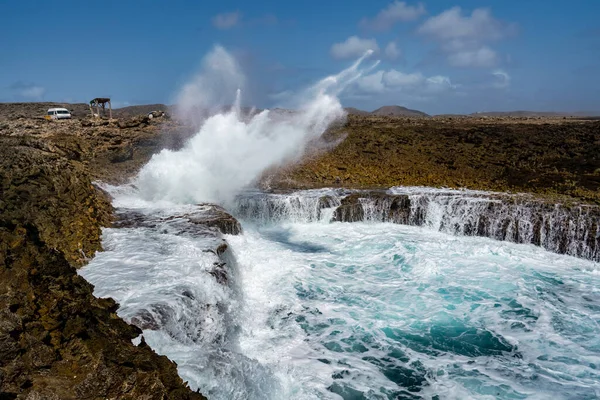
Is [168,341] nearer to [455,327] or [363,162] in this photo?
[455,327]

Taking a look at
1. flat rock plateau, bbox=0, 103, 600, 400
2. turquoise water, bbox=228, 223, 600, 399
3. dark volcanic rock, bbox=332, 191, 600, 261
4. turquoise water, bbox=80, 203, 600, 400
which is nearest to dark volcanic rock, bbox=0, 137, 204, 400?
flat rock plateau, bbox=0, 103, 600, 400

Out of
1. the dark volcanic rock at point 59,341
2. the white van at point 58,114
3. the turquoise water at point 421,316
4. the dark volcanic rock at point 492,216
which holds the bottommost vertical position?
the turquoise water at point 421,316

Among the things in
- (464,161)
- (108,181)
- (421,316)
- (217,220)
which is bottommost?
(421,316)

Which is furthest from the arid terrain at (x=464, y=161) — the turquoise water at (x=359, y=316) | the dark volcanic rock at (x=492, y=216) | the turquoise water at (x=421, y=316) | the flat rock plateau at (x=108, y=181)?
the turquoise water at (x=359, y=316)

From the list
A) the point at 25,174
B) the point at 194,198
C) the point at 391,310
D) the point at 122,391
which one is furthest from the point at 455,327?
the point at 194,198

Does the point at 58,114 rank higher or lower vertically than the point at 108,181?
higher

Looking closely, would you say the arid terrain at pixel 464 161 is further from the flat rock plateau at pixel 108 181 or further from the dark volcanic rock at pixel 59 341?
the dark volcanic rock at pixel 59 341

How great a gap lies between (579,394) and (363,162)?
1550cm

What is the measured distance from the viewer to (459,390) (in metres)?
6.01

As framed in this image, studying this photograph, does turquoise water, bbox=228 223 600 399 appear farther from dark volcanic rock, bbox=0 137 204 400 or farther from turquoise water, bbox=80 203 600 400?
dark volcanic rock, bbox=0 137 204 400

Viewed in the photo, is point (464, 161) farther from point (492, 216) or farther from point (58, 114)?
point (58, 114)

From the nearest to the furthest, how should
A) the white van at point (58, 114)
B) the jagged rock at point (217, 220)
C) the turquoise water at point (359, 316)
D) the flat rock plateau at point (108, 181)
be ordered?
the flat rock plateau at point (108, 181)
the turquoise water at point (359, 316)
the jagged rock at point (217, 220)
the white van at point (58, 114)

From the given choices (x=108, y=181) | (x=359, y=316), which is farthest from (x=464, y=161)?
(x=108, y=181)

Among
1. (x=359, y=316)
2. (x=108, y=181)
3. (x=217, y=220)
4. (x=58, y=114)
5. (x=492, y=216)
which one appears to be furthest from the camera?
(x=58, y=114)
